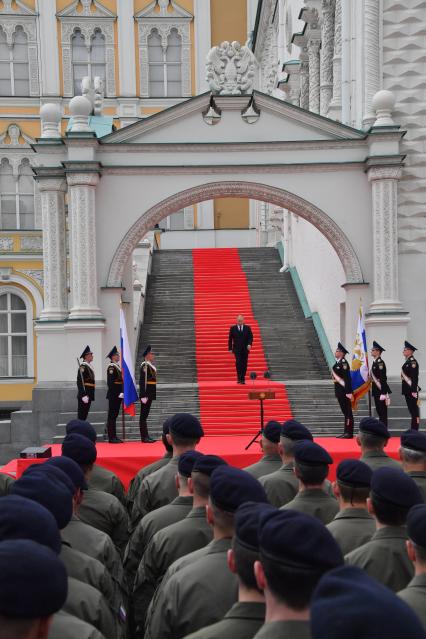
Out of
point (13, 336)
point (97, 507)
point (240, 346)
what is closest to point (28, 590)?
point (97, 507)

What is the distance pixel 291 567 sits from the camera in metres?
2.88

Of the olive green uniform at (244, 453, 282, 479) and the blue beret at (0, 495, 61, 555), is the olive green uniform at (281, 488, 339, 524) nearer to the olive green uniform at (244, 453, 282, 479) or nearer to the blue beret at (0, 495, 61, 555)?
the olive green uniform at (244, 453, 282, 479)

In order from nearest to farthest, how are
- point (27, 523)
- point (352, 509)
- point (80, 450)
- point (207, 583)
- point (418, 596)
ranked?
point (27, 523)
point (418, 596)
point (207, 583)
point (352, 509)
point (80, 450)

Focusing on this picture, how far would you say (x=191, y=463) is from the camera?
237 inches

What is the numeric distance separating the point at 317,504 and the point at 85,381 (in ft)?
36.4

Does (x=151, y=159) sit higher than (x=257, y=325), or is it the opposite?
(x=151, y=159)

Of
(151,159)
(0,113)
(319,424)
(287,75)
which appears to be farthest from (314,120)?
(0,113)

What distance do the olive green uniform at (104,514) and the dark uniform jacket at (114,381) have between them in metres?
9.57

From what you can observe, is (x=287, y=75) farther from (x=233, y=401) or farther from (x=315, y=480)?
(x=315, y=480)

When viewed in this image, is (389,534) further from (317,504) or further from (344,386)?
(344,386)

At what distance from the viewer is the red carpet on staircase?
703 inches

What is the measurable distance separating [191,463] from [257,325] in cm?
1868

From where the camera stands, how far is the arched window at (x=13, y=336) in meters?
32.9

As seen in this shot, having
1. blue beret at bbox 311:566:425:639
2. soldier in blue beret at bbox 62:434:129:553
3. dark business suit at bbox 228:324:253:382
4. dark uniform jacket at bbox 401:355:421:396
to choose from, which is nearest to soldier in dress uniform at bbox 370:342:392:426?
dark uniform jacket at bbox 401:355:421:396
